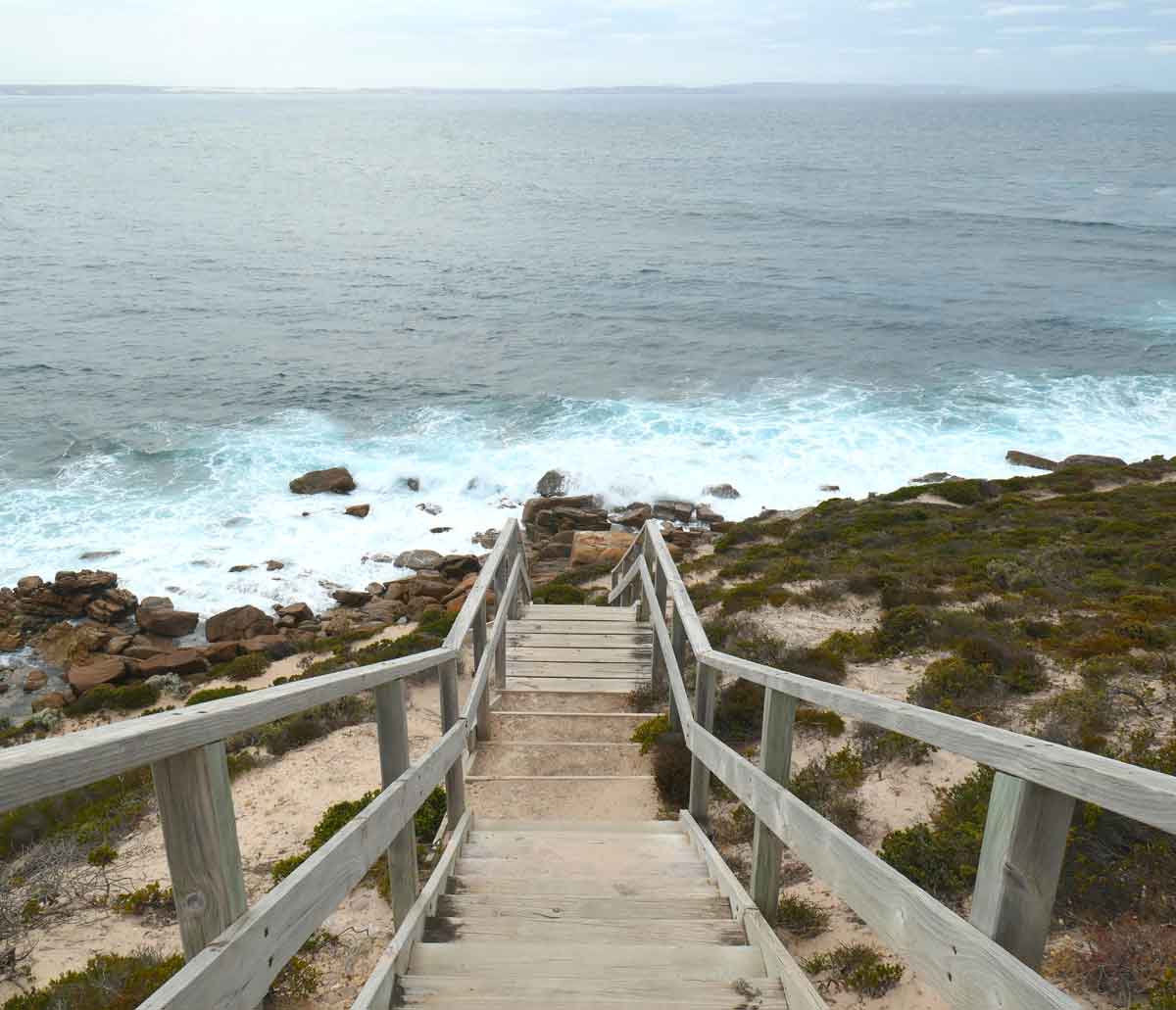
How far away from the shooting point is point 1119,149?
110875 millimetres

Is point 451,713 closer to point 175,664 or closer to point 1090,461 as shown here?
point 175,664

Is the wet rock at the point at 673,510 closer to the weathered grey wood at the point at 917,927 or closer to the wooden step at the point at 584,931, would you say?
the wooden step at the point at 584,931

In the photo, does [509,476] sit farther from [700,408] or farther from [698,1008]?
[698,1008]

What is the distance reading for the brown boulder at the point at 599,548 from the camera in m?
18.2

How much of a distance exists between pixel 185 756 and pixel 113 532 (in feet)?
68.9

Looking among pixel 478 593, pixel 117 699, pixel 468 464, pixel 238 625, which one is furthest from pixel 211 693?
pixel 468 464

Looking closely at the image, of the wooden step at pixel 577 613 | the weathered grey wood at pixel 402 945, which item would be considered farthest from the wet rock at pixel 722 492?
the weathered grey wood at pixel 402 945

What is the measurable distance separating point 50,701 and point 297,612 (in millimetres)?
4298

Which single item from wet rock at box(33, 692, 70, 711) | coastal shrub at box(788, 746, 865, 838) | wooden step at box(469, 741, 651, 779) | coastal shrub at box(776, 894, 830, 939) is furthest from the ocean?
coastal shrub at box(776, 894, 830, 939)

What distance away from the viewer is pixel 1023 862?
169 centimetres

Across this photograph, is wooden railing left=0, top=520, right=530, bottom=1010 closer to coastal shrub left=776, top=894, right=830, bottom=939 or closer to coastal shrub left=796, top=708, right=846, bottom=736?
coastal shrub left=776, top=894, right=830, bottom=939

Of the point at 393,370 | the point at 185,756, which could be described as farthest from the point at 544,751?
the point at 393,370

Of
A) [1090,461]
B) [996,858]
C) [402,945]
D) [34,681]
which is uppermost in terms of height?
[996,858]

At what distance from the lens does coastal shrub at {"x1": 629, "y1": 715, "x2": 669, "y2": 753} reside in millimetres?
6441
